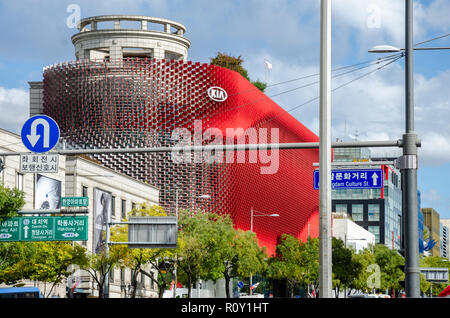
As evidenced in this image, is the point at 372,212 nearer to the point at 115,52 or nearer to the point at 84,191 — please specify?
the point at 115,52

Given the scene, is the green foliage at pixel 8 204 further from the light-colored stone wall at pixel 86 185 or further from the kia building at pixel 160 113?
the kia building at pixel 160 113

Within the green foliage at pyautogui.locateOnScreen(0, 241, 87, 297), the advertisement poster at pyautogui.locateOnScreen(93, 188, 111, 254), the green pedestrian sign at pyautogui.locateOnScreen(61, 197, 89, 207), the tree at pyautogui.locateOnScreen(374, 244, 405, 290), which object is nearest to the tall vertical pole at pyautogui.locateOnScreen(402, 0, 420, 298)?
the green pedestrian sign at pyautogui.locateOnScreen(61, 197, 89, 207)

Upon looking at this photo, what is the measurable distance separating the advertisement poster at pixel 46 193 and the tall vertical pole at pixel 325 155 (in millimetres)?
49018

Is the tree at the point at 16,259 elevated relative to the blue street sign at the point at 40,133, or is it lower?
lower

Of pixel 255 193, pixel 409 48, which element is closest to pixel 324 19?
pixel 409 48

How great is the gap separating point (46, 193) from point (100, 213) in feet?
31.5

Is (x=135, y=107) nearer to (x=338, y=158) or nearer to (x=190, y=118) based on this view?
(x=190, y=118)

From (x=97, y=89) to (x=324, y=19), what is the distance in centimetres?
7687

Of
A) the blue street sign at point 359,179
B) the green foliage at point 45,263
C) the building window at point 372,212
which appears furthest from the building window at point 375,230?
the blue street sign at point 359,179

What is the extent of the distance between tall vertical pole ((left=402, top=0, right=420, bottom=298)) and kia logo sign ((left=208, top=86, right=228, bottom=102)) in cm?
7230

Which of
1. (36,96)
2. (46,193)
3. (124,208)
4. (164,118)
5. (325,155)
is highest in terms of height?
(36,96)

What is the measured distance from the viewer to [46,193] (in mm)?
61875

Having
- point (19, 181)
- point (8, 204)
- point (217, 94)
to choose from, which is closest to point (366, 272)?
point (217, 94)

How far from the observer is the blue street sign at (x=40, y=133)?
22.5 meters
